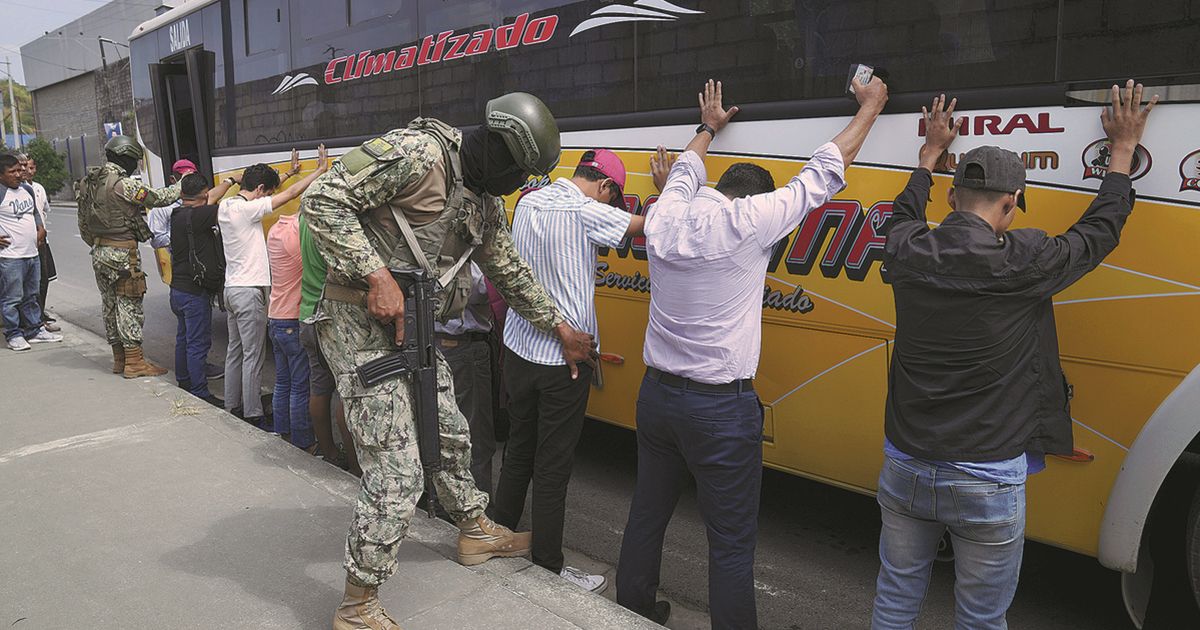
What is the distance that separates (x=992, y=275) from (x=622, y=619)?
1765mm

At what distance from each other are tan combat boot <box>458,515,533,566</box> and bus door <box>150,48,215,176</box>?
6.20 m

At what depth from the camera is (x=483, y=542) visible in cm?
353

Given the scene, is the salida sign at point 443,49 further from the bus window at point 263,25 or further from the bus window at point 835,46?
the bus window at point 263,25

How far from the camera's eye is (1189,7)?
257 cm

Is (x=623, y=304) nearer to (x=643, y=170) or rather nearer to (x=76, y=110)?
(x=643, y=170)

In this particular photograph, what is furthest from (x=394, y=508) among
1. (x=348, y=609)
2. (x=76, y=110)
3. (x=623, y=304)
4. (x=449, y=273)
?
(x=76, y=110)

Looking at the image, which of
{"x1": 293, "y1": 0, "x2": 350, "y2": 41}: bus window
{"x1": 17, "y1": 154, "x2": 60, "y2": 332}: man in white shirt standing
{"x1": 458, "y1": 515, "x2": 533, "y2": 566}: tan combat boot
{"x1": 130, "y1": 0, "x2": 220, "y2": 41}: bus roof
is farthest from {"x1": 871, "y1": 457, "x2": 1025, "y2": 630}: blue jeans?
{"x1": 17, "y1": 154, "x2": 60, "y2": 332}: man in white shirt standing

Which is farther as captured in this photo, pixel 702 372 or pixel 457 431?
pixel 457 431

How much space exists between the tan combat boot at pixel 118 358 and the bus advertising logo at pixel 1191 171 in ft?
24.1

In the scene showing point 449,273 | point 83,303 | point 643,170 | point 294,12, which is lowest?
point 83,303

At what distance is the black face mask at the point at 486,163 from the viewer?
3.00 m

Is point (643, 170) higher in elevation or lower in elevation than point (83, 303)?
higher

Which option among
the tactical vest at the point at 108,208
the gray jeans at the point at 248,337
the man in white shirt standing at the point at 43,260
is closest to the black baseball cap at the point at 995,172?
the gray jeans at the point at 248,337

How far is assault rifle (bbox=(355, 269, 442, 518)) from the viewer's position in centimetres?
294
